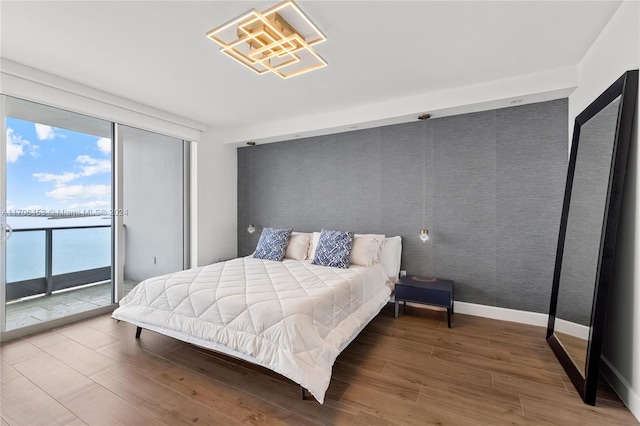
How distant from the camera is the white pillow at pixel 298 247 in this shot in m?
3.87

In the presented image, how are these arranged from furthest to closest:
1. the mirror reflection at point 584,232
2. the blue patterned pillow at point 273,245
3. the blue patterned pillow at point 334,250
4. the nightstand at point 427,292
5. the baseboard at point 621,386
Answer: the blue patterned pillow at point 273,245 → the blue patterned pillow at point 334,250 → the nightstand at point 427,292 → the mirror reflection at point 584,232 → the baseboard at point 621,386

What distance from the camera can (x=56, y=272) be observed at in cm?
312

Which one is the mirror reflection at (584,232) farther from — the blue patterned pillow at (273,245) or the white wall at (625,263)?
the blue patterned pillow at (273,245)

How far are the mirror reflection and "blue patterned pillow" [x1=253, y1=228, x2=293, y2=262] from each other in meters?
2.96

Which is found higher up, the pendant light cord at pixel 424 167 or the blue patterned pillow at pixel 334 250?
the pendant light cord at pixel 424 167

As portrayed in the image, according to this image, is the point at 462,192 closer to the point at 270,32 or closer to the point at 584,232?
the point at 584,232

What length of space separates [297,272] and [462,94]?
264 centimetres

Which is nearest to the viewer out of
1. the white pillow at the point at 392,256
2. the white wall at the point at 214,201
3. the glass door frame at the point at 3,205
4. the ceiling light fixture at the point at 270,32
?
the ceiling light fixture at the point at 270,32

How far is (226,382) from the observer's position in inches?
80.6

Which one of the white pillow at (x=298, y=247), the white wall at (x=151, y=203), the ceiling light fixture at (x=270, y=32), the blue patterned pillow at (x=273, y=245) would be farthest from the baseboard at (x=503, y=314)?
the white wall at (x=151, y=203)

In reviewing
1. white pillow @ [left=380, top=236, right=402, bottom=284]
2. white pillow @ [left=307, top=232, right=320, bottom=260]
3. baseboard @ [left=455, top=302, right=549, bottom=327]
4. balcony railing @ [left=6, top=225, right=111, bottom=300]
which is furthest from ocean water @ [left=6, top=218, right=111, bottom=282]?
baseboard @ [left=455, top=302, right=549, bottom=327]

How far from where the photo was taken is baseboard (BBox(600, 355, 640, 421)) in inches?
65.6

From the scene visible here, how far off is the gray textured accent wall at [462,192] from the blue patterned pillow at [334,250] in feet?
1.85

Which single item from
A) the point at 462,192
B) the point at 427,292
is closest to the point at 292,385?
the point at 427,292
